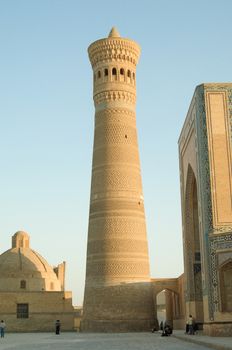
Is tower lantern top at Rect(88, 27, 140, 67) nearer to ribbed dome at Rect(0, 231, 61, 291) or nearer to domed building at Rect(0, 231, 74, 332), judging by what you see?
domed building at Rect(0, 231, 74, 332)

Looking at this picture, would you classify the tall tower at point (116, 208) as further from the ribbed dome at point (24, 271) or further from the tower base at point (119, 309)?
the ribbed dome at point (24, 271)

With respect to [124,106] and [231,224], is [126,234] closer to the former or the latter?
[124,106]

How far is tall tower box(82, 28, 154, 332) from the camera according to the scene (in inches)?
894

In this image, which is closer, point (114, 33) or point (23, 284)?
point (114, 33)

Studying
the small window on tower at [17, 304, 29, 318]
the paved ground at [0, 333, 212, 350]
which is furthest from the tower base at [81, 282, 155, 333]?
the small window on tower at [17, 304, 29, 318]

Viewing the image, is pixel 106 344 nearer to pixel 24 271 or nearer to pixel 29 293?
pixel 29 293

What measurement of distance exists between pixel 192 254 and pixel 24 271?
50.0 ft

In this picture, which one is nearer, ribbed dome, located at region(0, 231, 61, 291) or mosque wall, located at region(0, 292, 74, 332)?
mosque wall, located at region(0, 292, 74, 332)

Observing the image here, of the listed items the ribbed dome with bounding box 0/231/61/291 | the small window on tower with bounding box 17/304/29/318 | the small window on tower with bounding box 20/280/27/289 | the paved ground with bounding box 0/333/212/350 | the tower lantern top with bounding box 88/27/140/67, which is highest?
the tower lantern top with bounding box 88/27/140/67

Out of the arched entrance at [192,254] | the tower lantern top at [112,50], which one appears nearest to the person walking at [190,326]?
the arched entrance at [192,254]

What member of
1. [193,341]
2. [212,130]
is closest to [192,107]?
[212,130]

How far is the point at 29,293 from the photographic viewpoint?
93.8 feet

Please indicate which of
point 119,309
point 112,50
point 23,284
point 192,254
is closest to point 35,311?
point 23,284

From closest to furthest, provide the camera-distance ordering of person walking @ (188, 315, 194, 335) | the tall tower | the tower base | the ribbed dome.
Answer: person walking @ (188, 315, 194, 335) < the tower base < the tall tower < the ribbed dome
